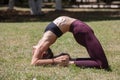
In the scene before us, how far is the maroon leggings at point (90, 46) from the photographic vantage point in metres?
8.09

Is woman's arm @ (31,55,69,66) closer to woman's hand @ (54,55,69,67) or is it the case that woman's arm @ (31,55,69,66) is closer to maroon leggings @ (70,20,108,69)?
woman's hand @ (54,55,69,67)

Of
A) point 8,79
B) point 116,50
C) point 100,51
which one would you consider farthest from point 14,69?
point 116,50

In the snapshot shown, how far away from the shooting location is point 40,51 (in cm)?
824

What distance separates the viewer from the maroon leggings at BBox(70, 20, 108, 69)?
319 inches

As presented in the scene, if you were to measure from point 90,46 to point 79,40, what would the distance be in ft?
0.95

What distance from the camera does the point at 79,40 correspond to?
8273 mm

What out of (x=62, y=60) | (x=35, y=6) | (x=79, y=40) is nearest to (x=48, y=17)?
(x=35, y=6)

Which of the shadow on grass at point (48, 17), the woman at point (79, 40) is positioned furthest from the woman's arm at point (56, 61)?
the shadow on grass at point (48, 17)

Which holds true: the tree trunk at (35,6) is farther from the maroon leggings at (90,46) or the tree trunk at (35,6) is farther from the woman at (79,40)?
the maroon leggings at (90,46)

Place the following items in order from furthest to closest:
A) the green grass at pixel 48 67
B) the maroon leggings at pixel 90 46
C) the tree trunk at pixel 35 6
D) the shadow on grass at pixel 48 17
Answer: the tree trunk at pixel 35 6, the shadow on grass at pixel 48 17, the maroon leggings at pixel 90 46, the green grass at pixel 48 67

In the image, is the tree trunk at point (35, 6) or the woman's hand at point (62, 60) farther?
the tree trunk at point (35, 6)

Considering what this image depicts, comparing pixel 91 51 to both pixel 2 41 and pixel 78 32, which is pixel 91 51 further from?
pixel 2 41

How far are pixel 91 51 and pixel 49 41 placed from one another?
0.83m

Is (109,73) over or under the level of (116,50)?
over
